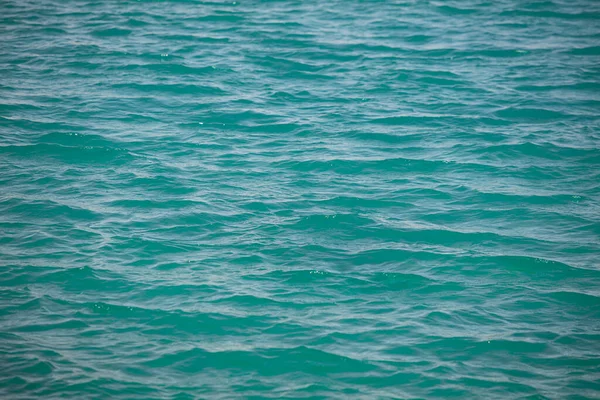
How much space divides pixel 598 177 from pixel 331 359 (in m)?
11.4

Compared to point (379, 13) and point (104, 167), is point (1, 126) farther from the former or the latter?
point (379, 13)

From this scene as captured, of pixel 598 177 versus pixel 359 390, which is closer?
pixel 359 390

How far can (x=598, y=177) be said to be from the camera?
19516 mm

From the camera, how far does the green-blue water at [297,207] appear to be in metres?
12.9

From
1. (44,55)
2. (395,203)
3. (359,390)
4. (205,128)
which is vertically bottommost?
(359,390)

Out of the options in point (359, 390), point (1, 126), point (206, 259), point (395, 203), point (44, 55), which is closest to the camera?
point (359, 390)

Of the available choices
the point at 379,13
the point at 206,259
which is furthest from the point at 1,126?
the point at 379,13

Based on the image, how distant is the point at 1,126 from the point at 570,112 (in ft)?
64.1

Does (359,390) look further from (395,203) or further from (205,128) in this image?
(205,128)

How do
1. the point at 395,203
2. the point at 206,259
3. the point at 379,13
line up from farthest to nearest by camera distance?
the point at 379,13 < the point at 395,203 < the point at 206,259

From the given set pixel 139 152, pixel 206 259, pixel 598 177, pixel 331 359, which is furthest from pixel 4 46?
pixel 598 177

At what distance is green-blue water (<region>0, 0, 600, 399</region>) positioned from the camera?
12867 mm

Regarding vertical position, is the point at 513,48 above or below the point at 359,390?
above

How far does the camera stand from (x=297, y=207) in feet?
59.3
